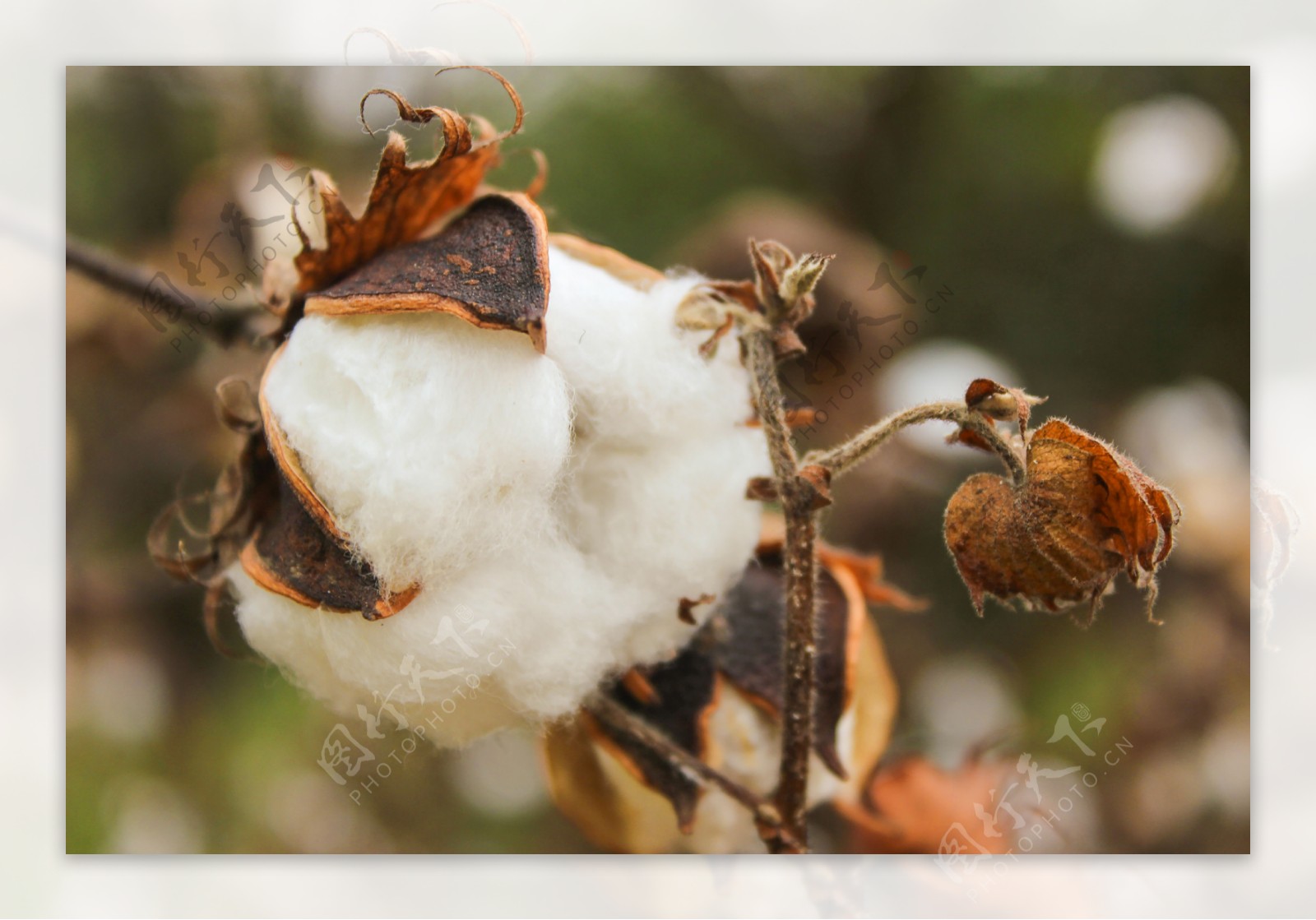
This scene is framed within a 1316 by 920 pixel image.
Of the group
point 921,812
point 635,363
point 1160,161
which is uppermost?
point 1160,161

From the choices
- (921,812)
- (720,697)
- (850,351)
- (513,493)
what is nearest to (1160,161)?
(850,351)

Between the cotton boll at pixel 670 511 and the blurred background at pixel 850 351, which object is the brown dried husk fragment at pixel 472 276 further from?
the blurred background at pixel 850 351

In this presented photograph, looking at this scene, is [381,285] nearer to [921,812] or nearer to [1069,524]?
[1069,524]

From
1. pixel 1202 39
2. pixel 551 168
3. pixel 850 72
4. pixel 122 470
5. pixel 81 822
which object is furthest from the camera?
pixel 551 168

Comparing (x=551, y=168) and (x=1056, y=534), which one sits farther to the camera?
(x=551, y=168)

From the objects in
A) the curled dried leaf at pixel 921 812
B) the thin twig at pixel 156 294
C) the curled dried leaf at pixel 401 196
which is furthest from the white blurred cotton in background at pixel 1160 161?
the thin twig at pixel 156 294

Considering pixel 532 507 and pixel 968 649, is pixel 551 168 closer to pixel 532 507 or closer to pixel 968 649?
pixel 968 649


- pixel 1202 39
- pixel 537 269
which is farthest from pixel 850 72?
pixel 537 269
